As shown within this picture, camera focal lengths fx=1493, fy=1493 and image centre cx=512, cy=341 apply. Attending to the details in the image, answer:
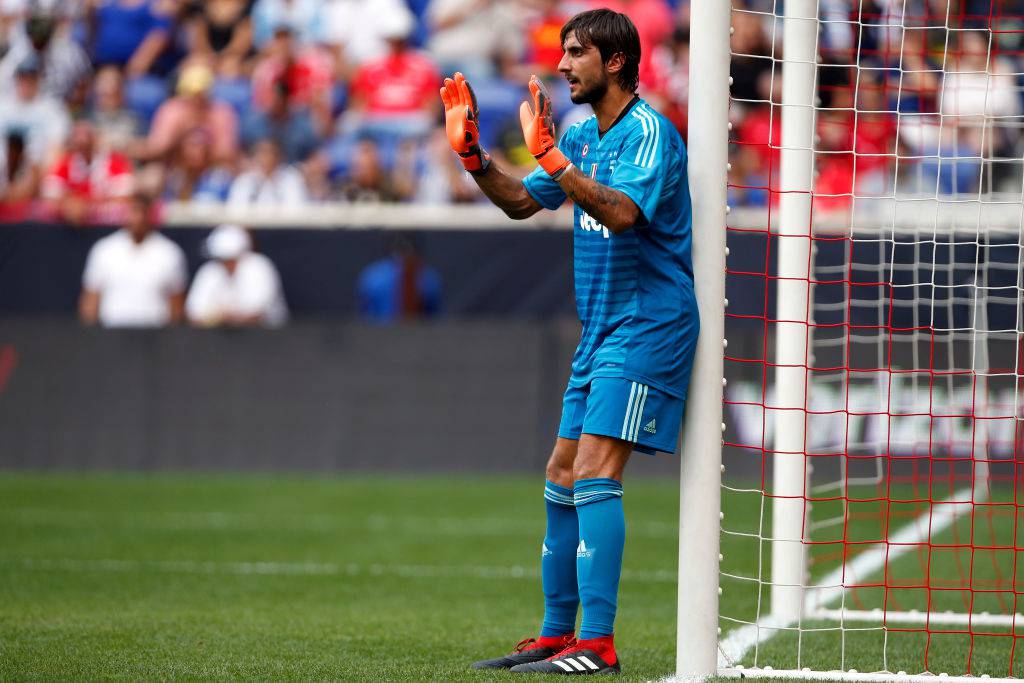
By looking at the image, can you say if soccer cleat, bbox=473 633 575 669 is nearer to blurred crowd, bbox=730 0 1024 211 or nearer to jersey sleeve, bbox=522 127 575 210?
jersey sleeve, bbox=522 127 575 210

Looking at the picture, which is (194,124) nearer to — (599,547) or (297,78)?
(297,78)

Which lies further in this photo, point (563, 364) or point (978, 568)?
point (563, 364)

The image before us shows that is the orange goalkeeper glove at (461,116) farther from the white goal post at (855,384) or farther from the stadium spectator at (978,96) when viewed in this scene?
the stadium spectator at (978,96)

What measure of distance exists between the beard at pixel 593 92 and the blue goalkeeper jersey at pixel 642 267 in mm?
110

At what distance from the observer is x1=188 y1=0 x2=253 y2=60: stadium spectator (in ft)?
55.7

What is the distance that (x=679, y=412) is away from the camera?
5.10 metres

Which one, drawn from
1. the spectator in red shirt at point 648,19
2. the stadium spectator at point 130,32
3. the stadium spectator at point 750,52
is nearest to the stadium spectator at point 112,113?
the stadium spectator at point 130,32

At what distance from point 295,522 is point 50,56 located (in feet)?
27.6

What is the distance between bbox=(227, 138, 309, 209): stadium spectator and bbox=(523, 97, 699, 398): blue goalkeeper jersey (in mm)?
9340

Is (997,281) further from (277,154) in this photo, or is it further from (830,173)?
(277,154)

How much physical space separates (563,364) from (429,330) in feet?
3.93

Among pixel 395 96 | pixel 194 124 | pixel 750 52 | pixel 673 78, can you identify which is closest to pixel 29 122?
pixel 194 124

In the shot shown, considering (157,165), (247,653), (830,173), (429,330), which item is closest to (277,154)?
(157,165)

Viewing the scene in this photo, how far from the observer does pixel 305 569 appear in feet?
27.1
